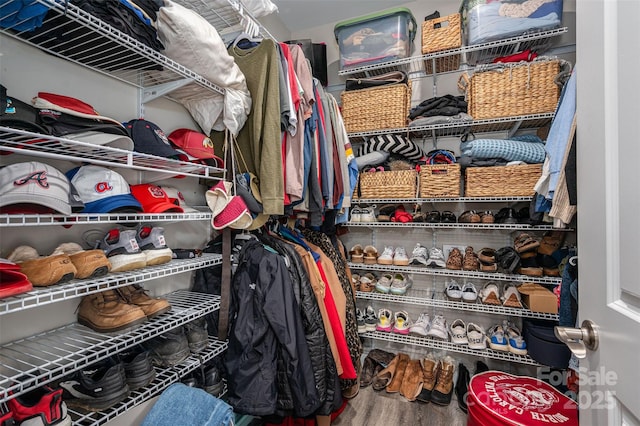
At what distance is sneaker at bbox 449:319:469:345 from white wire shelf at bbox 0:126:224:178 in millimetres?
1743

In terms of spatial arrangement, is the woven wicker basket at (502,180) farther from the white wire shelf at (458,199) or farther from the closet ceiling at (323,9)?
the closet ceiling at (323,9)

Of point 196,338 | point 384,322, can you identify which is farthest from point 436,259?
point 196,338

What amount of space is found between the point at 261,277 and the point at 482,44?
1.83 meters

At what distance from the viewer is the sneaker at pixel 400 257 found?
198 cm

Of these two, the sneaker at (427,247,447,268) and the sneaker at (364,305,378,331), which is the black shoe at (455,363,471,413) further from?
the sneaker at (427,247,447,268)

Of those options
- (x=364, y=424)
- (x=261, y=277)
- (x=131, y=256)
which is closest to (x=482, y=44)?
(x=261, y=277)

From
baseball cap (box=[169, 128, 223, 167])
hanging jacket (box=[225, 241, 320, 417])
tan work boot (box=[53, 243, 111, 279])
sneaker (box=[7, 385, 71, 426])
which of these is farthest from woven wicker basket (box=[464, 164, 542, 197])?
sneaker (box=[7, 385, 71, 426])

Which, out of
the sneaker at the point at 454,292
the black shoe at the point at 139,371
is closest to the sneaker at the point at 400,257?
the sneaker at the point at 454,292

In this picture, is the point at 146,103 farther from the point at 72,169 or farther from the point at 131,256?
the point at 131,256

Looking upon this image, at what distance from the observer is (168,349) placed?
106 centimetres

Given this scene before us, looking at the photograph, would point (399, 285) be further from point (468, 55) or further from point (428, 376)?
point (468, 55)

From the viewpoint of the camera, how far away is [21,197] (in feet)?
2.21

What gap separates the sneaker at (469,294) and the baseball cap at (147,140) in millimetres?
1810

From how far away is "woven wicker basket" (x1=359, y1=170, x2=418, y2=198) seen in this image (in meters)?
1.91
